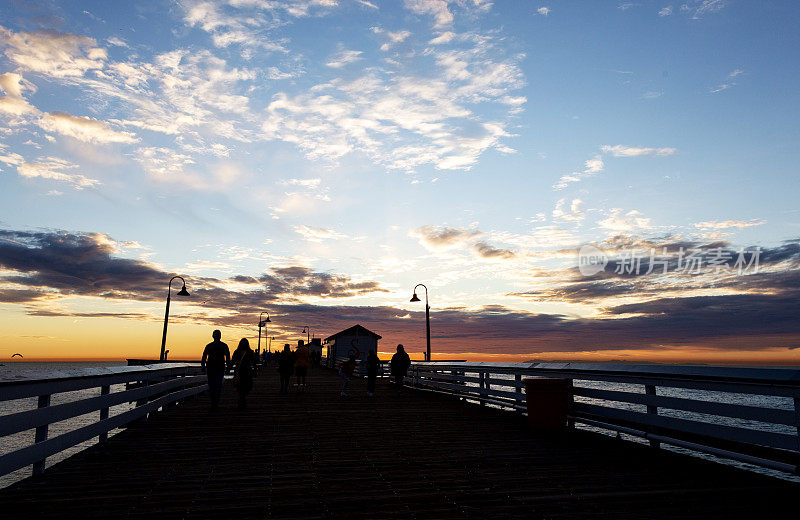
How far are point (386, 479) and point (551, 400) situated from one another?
4.92 meters

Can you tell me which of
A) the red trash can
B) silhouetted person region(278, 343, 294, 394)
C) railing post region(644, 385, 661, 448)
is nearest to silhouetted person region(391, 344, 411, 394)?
silhouetted person region(278, 343, 294, 394)

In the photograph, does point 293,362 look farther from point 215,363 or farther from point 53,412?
point 53,412

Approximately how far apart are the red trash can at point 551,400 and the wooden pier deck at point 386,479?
1.15 feet

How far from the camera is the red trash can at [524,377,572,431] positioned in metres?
10.7

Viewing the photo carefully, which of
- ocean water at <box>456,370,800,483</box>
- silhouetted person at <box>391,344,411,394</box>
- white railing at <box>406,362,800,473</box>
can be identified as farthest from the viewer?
silhouetted person at <box>391,344,411,394</box>

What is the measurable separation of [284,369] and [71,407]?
51.2ft

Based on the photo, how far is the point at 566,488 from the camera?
648 centimetres

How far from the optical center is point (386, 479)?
274 inches

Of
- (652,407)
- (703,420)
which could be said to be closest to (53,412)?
(652,407)

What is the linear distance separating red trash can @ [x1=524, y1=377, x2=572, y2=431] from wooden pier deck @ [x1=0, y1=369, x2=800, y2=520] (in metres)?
0.35

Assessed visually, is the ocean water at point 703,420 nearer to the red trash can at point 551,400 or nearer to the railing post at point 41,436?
the red trash can at point 551,400

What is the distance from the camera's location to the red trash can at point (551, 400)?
10.7 meters

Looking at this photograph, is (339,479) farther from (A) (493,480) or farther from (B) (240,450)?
(B) (240,450)

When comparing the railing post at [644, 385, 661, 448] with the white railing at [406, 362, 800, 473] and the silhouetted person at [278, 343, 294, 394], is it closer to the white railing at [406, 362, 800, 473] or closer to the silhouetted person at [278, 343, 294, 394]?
the white railing at [406, 362, 800, 473]
